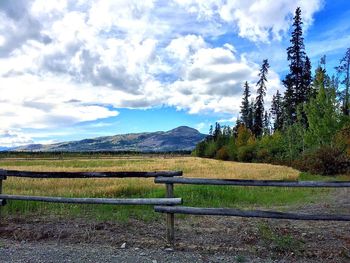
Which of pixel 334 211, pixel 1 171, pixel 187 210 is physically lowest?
pixel 334 211

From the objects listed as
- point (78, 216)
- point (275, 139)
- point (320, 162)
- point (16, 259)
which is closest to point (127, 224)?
point (78, 216)

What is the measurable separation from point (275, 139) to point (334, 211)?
54.1m

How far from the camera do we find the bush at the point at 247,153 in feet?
237

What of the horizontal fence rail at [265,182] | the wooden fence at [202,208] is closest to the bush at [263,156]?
the horizontal fence rail at [265,182]

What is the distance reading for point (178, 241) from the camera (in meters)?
7.93

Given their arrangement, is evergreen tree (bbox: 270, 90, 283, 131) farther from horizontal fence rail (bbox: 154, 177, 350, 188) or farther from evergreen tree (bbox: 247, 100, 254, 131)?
horizontal fence rail (bbox: 154, 177, 350, 188)

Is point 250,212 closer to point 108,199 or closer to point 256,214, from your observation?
point 256,214

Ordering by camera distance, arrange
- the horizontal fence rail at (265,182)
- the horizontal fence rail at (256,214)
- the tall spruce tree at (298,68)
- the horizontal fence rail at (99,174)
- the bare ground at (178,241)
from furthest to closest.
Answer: the tall spruce tree at (298,68), the horizontal fence rail at (99,174), the horizontal fence rail at (265,182), the horizontal fence rail at (256,214), the bare ground at (178,241)

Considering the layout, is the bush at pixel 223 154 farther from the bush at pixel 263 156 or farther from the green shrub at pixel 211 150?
the bush at pixel 263 156

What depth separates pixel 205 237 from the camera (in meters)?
8.34

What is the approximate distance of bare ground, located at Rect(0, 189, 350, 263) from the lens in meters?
6.94

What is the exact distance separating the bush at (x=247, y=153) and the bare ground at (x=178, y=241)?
207 ft

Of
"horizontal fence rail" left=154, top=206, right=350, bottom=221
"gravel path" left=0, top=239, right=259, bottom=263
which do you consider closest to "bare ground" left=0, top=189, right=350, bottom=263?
"gravel path" left=0, top=239, right=259, bottom=263

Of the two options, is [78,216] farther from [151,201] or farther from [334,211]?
[334,211]
